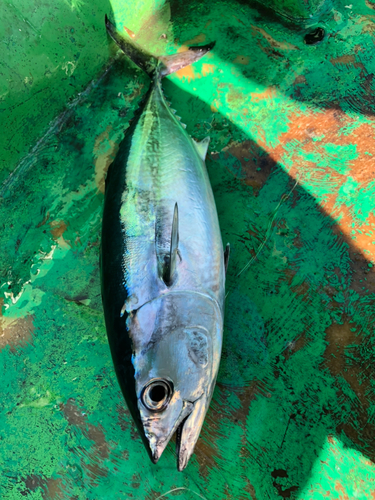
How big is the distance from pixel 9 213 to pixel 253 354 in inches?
77.3

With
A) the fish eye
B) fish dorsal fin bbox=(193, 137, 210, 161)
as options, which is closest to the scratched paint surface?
fish dorsal fin bbox=(193, 137, 210, 161)

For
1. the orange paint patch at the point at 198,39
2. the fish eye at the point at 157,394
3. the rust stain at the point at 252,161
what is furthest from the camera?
the orange paint patch at the point at 198,39

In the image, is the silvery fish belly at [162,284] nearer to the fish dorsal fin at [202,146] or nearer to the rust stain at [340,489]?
the fish dorsal fin at [202,146]

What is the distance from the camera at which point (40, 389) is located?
230 cm

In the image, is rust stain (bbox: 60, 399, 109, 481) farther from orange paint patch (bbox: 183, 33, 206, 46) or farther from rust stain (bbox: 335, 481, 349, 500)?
orange paint patch (bbox: 183, 33, 206, 46)

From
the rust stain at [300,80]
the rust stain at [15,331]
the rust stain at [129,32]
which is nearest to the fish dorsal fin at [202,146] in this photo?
the rust stain at [300,80]

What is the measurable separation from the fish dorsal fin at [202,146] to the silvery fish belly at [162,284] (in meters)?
0.12

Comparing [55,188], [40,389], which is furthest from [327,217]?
[40,389]

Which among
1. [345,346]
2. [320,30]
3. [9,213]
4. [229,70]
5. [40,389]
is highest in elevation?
[320,30]

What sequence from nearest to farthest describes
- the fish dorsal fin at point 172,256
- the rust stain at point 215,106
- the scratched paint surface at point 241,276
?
the fish dorsal fin at point 172,256, the scratched paint surface at point 241,276, the rust stain at point 215,106

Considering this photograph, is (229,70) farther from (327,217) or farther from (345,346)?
(345,346)

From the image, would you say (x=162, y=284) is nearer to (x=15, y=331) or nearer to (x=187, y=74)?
(x=15, y=331)

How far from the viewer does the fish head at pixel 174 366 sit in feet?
5.01

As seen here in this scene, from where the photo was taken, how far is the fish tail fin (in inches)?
100
